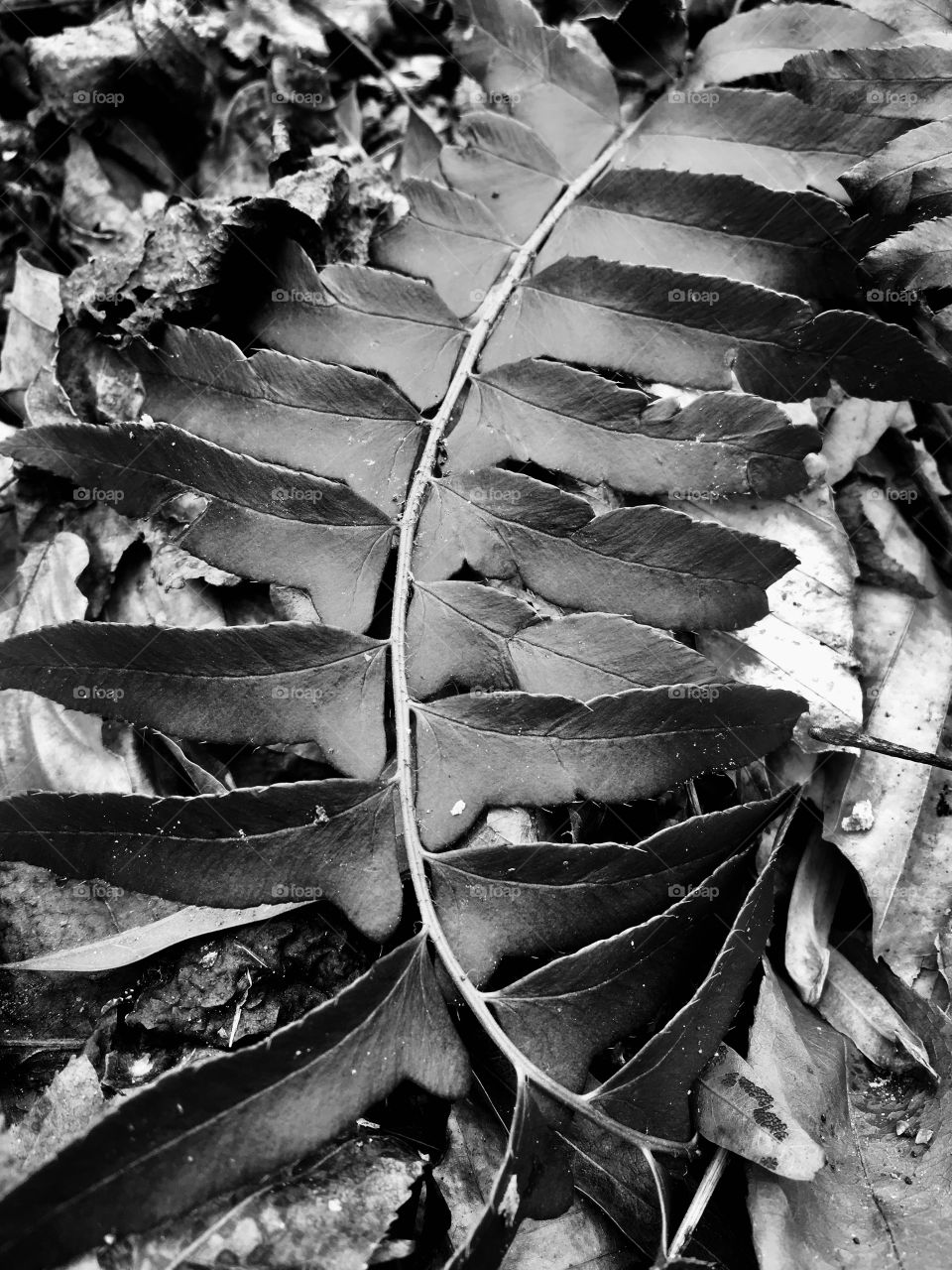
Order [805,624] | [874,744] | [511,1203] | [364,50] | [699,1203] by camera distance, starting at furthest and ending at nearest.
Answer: [364,50] → [805,624] → [874,744] → [699,1203] → [511,1203]

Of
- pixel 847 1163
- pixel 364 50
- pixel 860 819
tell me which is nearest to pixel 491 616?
pixel 860 819

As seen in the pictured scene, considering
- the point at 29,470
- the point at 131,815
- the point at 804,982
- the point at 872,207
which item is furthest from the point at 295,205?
the point at 804,982

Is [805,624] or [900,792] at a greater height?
[805,624]

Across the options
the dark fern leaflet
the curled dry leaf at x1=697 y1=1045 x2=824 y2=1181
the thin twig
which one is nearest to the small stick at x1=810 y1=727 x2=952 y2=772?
the dark fern leaflet

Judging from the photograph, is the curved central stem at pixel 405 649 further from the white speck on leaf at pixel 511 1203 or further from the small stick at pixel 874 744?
the small stick at pixel 874 744

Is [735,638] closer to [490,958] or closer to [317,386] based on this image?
[490,958]

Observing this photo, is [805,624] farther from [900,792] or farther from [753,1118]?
[753,1118]

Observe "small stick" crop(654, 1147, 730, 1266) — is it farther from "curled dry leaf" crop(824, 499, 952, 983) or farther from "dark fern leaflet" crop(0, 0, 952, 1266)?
"curled dry leaf" crop(824, 499, 952, 983)
